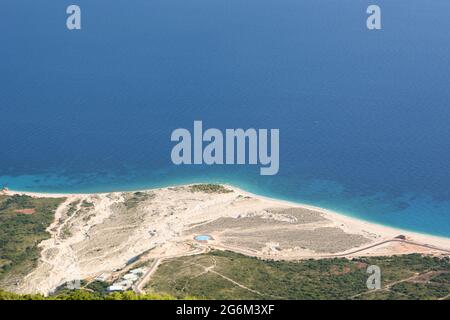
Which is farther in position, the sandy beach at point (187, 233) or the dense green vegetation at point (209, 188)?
the dense green vegetation at point (209, 188)

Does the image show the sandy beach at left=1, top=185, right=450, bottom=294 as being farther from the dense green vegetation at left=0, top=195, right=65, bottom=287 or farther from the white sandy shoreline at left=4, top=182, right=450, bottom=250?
the dense green vegetation at left=0, top=195, right=65, bottom=287

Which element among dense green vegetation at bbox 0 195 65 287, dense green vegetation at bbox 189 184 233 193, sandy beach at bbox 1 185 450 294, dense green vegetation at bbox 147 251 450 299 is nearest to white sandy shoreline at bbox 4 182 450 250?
sandy beach at bbox 1 185 450 294

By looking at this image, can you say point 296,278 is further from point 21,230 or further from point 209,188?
point 21,230

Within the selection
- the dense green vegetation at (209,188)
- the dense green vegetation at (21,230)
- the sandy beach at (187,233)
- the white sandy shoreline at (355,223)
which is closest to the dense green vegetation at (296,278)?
the sandy beach at (187,233)

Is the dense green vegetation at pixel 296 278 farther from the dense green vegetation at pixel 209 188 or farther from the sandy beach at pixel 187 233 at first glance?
the dense green vegetation at pixel 209 188
